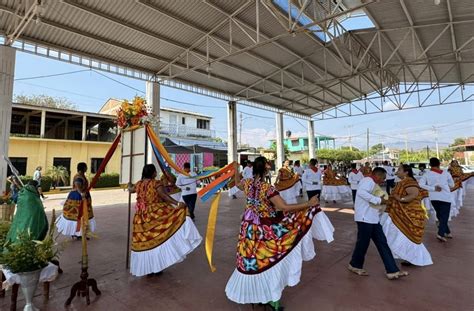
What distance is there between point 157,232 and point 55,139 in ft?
54.4

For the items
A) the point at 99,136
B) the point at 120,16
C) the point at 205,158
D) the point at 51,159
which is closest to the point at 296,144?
the point at 205,158

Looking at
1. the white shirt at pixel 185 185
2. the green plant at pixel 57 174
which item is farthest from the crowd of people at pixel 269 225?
the green plant at pixel 57 174

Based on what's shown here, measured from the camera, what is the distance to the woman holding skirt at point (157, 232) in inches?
123

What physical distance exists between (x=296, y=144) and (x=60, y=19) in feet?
133

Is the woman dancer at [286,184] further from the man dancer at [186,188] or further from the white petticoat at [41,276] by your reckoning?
the white petticoat at [41,276]

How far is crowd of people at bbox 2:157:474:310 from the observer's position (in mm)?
2279

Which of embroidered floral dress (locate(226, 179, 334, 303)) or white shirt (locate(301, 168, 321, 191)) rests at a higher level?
white shirt (locate(301, 168, 321, 191))

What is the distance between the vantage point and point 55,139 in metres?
16.4

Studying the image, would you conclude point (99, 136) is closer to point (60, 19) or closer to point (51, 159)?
point (51, 159)

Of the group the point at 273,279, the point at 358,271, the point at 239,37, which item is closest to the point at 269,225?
the point at 273,279

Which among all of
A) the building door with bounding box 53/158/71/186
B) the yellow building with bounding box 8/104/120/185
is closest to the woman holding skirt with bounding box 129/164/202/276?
the yellow building with bounding box 8/104/120/185

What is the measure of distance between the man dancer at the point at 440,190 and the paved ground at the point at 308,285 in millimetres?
304

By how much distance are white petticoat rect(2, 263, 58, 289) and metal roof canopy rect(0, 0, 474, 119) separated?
232 inches

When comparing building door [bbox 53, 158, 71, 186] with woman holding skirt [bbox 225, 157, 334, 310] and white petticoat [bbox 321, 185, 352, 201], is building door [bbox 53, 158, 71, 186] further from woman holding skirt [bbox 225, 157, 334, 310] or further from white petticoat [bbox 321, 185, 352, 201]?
woman holding skirt [bbox 225, 157, 334, 310]
